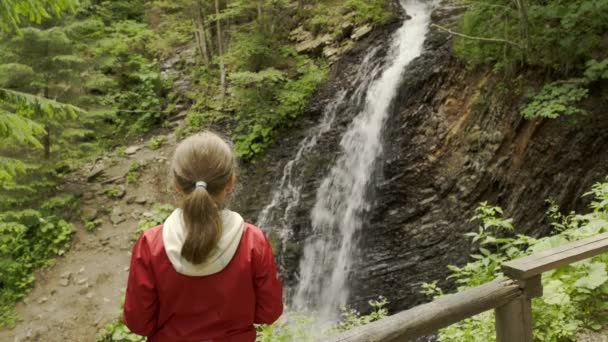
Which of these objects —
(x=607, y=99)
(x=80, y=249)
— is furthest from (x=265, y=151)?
(x=607, y=99)

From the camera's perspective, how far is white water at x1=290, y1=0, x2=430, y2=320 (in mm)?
8693

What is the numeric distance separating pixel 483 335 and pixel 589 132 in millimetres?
4784

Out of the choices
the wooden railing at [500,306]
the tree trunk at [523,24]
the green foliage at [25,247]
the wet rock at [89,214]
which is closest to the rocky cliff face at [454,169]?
the tree trunk at [523,24]

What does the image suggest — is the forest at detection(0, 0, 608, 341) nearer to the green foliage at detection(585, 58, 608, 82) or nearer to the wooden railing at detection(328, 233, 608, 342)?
the green foliage at detection(585, 58, 608, 82)

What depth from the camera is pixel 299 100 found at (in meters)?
11.8

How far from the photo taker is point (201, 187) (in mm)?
1812

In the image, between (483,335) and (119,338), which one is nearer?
(483,335)

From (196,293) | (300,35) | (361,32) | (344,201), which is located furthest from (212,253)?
(300,35)

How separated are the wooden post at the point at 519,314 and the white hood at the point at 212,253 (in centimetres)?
180

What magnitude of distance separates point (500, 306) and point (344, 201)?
6873mm

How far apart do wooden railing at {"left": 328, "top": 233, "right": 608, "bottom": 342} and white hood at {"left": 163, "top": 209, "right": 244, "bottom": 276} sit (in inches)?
28.8

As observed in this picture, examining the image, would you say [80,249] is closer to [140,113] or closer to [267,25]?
[140,113]

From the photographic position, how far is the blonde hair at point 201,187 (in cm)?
180

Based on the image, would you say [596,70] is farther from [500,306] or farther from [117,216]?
[117,216]
